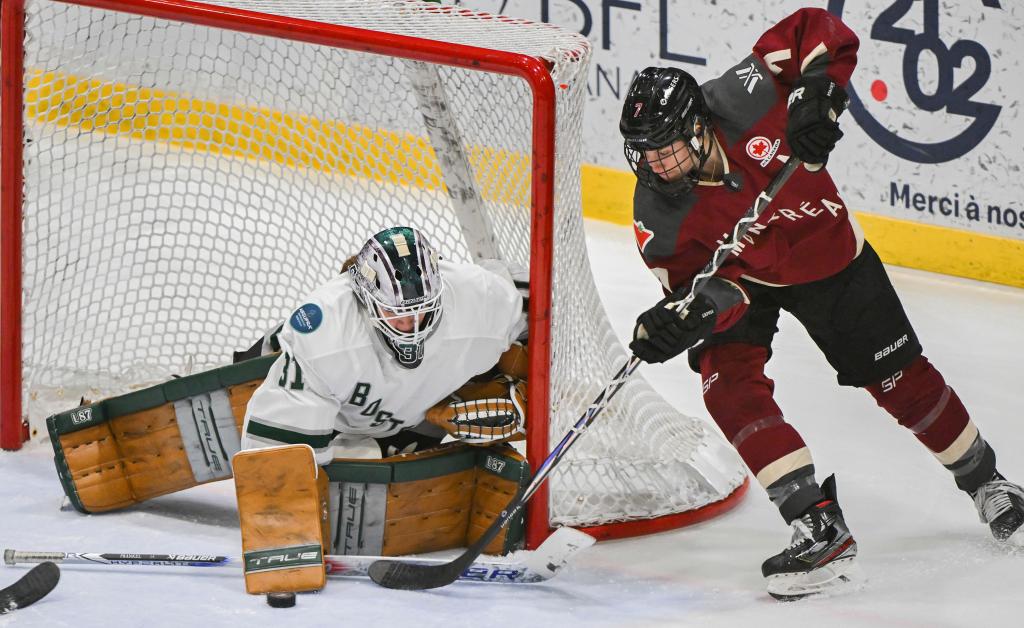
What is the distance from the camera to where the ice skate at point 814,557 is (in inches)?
117

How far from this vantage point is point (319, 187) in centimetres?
443

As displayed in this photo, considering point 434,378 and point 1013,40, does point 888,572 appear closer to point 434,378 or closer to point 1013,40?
point 434,378

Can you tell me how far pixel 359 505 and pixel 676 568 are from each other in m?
0.69

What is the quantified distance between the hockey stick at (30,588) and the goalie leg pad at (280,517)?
376 millimetres

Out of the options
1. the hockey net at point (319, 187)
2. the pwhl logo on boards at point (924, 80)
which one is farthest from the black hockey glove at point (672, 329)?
the pwhl logo on boards at point (924, 80)

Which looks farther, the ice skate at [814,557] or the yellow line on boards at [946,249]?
the yellow line on boards at [946,249]

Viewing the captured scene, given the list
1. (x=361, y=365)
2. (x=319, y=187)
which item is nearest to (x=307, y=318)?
(x=361, y=365)

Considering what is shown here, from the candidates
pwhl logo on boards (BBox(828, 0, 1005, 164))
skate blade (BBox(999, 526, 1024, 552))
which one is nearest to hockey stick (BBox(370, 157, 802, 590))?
skate blade (BBox(999, 526, 1024, 552))

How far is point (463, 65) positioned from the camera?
10.2 feet

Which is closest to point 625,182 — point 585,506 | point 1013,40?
point 1013,40

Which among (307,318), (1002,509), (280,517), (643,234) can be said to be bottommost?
(1002,509)

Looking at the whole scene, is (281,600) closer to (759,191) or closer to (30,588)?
(30,588)

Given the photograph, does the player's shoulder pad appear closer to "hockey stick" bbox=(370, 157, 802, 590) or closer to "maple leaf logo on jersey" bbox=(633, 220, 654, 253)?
"hockey stick" bbox=(370, 157, 802, 590)

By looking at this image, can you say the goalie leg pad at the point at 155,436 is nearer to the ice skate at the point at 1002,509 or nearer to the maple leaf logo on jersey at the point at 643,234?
the maple leaf logo on jersey at the point at 643,234
